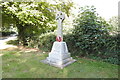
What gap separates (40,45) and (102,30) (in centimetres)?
476

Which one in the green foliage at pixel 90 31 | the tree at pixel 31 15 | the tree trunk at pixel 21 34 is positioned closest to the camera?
the green foliage at pixel 90 31

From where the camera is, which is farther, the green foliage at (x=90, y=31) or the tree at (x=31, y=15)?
the tree at (x=31, y=15)

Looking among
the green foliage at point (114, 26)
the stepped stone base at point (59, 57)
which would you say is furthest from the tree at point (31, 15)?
the green foliage at point (114, 26)

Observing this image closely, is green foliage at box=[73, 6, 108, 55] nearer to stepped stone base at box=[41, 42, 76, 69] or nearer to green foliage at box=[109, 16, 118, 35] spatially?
green foliage at box=[109, 16, 118, 35]

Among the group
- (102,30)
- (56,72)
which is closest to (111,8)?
(102,30)

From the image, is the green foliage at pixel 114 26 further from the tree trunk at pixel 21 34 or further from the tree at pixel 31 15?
the tree trunk at pixel 21 34

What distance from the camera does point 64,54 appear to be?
12.6 feet

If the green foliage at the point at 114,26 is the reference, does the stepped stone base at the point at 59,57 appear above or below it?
below

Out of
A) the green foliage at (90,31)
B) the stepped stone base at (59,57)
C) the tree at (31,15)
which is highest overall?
the tree at (31,15)

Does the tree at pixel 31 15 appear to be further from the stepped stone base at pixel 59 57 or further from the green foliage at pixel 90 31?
the stepped stone base at pixel 59 57

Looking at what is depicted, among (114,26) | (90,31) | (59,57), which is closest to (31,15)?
(59,57)

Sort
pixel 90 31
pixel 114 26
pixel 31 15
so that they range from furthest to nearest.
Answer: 1. pixel 31 15
2. pixel 90 31
3. pixel 114 26

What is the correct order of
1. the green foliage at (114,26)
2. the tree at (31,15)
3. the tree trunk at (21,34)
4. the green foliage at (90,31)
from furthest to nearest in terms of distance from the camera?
the tree trunk at (21,34) → the tree at (31,15) → the green foliage at (90,31) → the green foliage at (114,26)

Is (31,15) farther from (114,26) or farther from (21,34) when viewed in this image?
(114,26)
